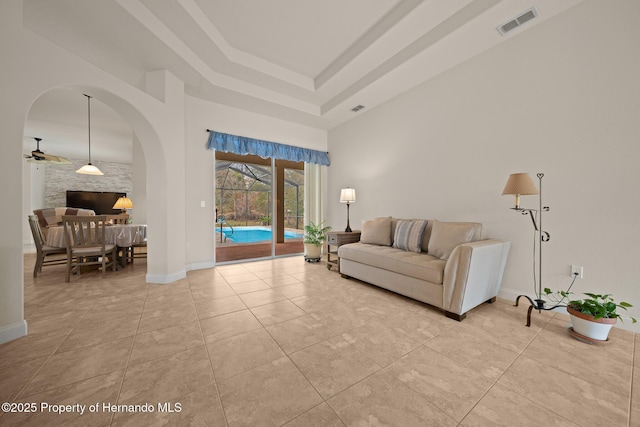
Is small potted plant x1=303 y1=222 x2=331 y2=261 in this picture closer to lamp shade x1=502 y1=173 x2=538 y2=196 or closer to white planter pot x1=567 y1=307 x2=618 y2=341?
lamp shade x1=502 y1=173 x2=538 y2=196

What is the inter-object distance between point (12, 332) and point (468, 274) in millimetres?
3797

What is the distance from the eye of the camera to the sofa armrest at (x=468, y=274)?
2.14 meters

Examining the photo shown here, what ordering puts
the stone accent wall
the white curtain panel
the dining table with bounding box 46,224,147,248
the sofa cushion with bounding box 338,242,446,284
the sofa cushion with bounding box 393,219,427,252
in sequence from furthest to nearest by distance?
the stone accent wall → the white curtain panel → the dining table with bounding box 46,224,147,248 → the sofa cushion with bounding box 393,219,427,252 → the sofa cushion with bounding box 338,242,446,284

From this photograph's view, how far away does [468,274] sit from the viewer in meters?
2.13

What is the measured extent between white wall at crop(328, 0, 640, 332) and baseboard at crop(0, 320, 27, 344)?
4373mm

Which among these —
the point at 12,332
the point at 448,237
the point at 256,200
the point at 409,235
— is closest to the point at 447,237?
the point at 448,237

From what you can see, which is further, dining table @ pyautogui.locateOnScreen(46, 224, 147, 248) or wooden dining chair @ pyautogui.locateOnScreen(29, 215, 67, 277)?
dining table @ pyautogui.locateOnScreen(46, 224, 147, 248)

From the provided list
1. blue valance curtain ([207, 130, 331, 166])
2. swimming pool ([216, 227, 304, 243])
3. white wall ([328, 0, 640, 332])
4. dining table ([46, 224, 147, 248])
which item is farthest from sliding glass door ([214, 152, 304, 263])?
white wall ([328, 0, 640, 332])

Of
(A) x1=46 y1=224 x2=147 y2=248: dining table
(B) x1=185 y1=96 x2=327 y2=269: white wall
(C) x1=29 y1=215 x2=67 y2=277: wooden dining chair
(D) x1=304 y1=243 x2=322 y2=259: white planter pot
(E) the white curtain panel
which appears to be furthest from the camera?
(E) the white curtain panel

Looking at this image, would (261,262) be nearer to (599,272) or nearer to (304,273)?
(304,273)

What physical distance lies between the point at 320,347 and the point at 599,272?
264cm

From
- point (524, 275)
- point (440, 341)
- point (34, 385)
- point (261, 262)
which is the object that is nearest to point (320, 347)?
point (440, 341)

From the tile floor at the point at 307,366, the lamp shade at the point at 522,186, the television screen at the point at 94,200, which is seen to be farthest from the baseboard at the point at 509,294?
the television screen at the point at 94,200

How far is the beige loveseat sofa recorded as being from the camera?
219 centimetres
